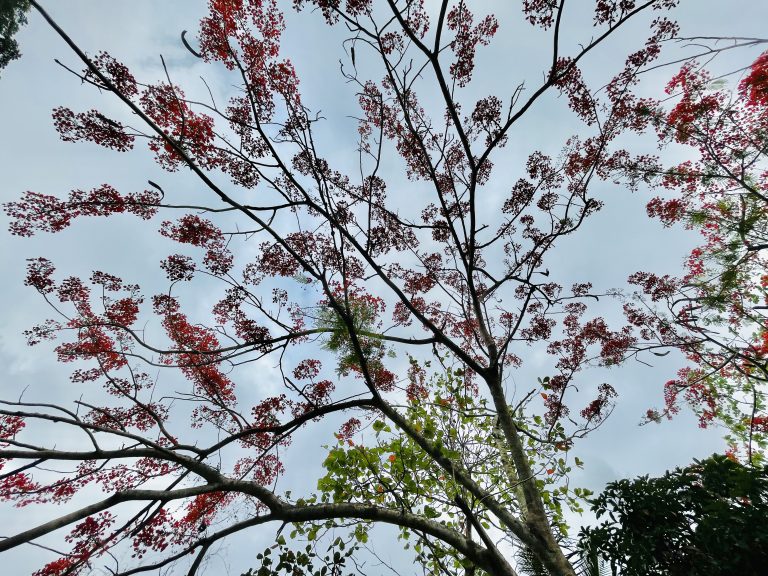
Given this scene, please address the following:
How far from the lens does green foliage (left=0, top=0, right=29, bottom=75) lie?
12500mm

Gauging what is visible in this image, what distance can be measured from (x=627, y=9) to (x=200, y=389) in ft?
26.0

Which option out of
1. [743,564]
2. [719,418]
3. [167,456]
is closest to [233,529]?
[167,456]

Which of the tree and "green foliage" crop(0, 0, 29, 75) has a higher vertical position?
"green foliage" crop(0, 0, 29, 75)

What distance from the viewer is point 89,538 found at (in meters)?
4.30

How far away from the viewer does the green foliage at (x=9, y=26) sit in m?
12.5

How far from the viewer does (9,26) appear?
12836 mm

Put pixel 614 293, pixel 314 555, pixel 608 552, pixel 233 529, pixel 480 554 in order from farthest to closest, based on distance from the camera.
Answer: pixel 614 293 < pixel 314 555 < pixel 480 554 < pixel 233 529 < pixel 608 552

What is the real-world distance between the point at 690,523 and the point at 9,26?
73.3 feet

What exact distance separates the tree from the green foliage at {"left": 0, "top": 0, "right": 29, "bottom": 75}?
21.1m

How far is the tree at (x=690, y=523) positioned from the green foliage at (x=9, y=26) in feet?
69.1

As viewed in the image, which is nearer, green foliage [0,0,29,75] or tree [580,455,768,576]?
tree [580,455,768,576]

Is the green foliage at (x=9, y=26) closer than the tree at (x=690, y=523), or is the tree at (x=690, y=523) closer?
the tree at (x=690, y=523)

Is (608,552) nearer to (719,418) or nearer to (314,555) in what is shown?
(314,555)

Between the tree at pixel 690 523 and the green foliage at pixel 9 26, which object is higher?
the green foliage at pixel 9 26
